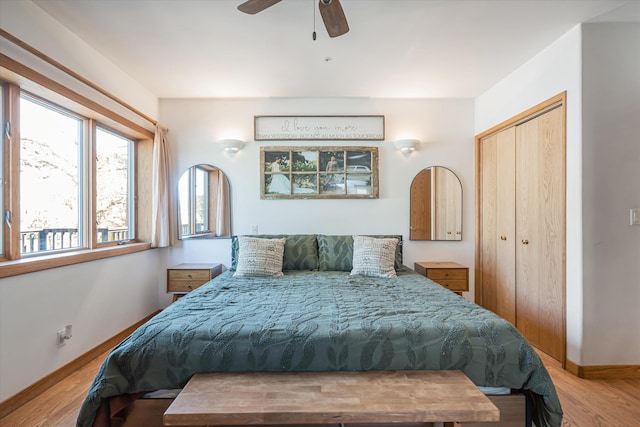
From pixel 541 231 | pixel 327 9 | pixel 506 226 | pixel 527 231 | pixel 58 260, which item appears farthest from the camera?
pixel 506 226

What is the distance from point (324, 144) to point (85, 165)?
229 cm

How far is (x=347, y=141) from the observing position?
11.3 ft

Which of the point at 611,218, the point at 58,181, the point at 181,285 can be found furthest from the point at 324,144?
the point at 611,218

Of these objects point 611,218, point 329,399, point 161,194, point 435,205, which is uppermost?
point 161,194

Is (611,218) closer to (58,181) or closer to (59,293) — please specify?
(59,293)

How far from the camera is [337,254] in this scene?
2986 millimetres

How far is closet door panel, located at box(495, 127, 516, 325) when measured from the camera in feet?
9.43

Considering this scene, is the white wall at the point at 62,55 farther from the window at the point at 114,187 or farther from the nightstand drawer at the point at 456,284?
the nightstand drawer at the point at 456,284

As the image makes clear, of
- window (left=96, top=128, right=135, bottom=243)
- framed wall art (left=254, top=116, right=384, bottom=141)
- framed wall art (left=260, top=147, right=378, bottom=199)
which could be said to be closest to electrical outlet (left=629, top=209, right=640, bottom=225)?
framed wall art (left=260, top=147, right=378, bottom=199)

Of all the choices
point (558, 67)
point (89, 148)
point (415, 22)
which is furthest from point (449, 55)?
point (89, 148)

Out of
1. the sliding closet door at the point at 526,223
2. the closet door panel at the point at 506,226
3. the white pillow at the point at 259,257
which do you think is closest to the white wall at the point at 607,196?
the sliding closet door at the point at 526,223

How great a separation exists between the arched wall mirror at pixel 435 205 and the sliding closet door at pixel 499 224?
31 cm

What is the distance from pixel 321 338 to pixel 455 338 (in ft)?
2.15

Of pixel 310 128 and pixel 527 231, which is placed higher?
pixel 310 128
